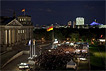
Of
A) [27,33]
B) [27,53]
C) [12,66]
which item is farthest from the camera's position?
[27,33]

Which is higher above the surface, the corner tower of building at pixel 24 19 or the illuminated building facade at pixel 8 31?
the corner tower of building at pixel 24 19

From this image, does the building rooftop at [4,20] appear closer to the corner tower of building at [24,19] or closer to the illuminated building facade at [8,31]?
the illuminated building facade at [8,31]

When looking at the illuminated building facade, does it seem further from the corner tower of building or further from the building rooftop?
the corner tower of building

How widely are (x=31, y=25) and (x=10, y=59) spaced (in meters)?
29.6

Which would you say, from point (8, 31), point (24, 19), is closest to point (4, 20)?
point (8, 31)

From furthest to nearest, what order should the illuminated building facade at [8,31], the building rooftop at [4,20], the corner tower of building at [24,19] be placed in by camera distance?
the corner tower of building at [24,19] < the building rooftop at [4,20] < the illuminated building facade at [8,31]

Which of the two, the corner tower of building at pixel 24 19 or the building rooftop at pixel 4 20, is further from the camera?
the corner tower of building at pixel 24 19

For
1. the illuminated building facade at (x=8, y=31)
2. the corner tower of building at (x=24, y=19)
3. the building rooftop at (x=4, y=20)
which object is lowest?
the illuminated building facade at (x=8, y=31)

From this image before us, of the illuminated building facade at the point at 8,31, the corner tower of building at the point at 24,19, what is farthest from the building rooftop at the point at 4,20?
the corner tower of building at the point at 24,19

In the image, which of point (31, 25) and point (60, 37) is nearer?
point (31, 25)

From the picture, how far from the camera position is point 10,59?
3006 cm

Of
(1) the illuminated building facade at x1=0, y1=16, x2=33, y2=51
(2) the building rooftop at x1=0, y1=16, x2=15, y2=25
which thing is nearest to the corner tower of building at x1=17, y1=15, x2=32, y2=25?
(1) the illuminated building facade at x1=0, y1=16, x2=33, y2=51

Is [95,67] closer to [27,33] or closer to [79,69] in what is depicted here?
[79,69]

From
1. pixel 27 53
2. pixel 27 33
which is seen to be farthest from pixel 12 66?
pixel 27 33
